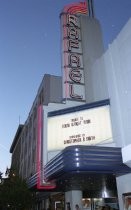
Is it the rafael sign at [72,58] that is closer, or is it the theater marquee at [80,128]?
the theater marquee at [80,128]

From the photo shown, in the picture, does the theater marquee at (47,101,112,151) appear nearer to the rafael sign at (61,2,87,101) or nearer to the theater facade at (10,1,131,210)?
the theater facade at (10,1,131,210)

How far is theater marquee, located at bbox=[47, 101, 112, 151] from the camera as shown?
18688 mm

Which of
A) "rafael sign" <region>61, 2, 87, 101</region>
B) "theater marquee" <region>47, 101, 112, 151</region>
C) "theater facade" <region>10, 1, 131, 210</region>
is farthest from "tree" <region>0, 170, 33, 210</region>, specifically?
"rafael sign" <region>61, 2, 87, 101</region>

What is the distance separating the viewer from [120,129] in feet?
57.4

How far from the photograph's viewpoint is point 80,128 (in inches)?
764

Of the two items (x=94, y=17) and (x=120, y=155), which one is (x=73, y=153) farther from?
(x=94, y=17)

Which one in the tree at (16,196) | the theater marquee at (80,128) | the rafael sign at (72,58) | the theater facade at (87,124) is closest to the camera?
the theater facade at (87,124)

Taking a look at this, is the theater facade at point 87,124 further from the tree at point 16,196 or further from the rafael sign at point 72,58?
the tree at point 16,196

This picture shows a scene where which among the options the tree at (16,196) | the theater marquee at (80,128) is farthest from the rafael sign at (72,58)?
the tree at (16,196)

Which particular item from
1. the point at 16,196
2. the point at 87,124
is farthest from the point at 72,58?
the point at 16,196

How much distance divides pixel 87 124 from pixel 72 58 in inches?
264

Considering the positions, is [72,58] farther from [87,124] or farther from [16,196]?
[16,196]

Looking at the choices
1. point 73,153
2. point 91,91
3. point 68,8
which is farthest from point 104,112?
point 68,8

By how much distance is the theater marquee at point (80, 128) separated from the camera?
18688 millimetres
